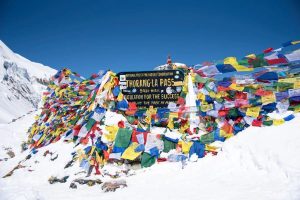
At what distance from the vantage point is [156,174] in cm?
988

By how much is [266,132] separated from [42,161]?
950 centimetres

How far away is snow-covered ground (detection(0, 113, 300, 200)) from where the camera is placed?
6.95m

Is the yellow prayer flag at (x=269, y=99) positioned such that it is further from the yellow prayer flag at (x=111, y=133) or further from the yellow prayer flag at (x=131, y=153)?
the yellow prayer flag at (x=111, y=133)

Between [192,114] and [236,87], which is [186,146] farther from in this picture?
[236,87]

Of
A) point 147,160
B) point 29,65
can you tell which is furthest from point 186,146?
point 29,65

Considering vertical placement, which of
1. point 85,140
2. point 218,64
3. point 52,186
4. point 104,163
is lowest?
point 52,186

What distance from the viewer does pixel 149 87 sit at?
1546cm

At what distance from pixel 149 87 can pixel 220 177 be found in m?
7.98

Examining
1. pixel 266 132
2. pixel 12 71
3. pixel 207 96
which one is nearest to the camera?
pixel 266 132

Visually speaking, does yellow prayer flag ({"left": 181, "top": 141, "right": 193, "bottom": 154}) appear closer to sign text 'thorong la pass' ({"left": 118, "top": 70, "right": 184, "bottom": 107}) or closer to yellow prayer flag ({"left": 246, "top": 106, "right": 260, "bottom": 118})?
yellow prayer flag ({"left": 246, "top": 106, "right": 260, "bottom": 118})

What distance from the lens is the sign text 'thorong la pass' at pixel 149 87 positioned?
1529 cm

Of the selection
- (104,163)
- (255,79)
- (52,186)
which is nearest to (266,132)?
(255,79)

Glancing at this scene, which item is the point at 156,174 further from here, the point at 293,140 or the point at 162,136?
the point at 293,140

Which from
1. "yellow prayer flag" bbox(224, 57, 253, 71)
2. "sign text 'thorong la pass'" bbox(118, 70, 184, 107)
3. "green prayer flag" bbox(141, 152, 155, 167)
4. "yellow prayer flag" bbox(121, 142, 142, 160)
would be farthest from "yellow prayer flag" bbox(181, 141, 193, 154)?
"sign text 'thorong la pass'" bbox(118, 70, 184, 107)
